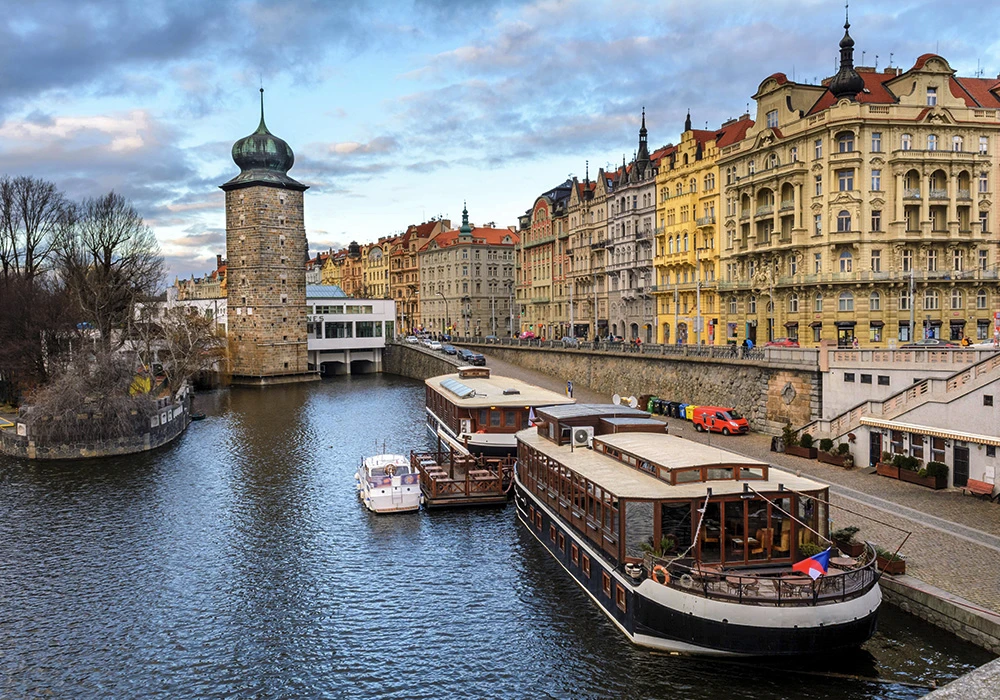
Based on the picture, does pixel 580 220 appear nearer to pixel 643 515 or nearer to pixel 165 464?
pixel 165 464

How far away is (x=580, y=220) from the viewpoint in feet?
317

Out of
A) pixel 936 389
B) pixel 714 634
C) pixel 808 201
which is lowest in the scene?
pixel 714 634

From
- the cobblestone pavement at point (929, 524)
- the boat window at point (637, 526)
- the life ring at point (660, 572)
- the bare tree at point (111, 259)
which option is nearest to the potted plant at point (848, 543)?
the cobblestone pavement at point (929, 524)

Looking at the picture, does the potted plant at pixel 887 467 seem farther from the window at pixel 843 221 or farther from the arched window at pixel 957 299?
the arched window at pixel 957 299

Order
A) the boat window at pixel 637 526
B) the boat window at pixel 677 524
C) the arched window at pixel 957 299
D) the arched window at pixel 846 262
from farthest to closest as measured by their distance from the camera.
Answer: the arched window at pixel 957 299, the arched window at pixel 846 262, the boat window at pixel 637 526, the boat window at pixel 677 524

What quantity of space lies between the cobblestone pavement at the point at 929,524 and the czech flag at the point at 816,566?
14.3ft

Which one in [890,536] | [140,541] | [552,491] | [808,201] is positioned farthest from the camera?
[808,201]

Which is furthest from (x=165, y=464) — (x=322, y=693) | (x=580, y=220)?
(x=580, y=220)

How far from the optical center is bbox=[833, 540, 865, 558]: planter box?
65.0 feet

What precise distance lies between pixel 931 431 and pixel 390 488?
72.2ft

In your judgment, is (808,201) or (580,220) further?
(580,220)

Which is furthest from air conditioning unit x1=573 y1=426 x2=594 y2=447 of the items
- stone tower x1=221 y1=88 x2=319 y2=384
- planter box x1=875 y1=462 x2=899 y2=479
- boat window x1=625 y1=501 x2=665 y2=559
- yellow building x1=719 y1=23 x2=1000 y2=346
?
stone tower x1=221 y1=88 x2=319 y2=384

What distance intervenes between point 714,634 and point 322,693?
9368mm

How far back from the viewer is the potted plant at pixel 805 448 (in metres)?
37.0
